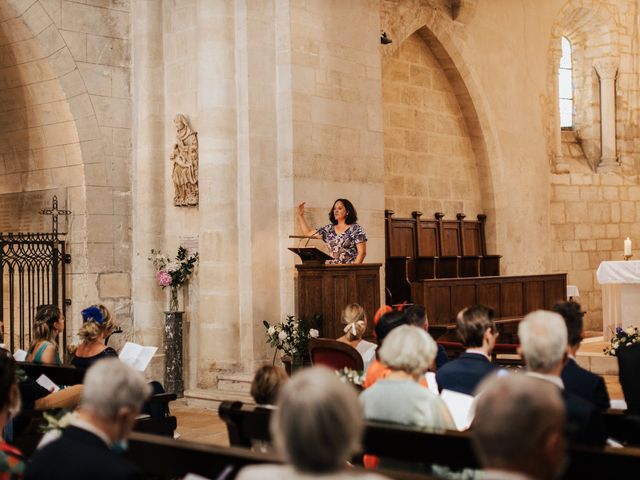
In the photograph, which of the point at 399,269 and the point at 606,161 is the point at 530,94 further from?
the point at 399,269

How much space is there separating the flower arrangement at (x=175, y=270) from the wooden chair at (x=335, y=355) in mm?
3801

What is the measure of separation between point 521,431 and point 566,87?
14.7 metres

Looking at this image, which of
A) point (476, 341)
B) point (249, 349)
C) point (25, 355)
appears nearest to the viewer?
point (476, 341)

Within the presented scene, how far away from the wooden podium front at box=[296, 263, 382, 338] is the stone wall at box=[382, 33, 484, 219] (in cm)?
386

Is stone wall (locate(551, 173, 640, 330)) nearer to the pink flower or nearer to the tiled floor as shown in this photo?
the pink flower

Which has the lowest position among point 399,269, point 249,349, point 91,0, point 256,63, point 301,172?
point 249,349

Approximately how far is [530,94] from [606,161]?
2.05 metres

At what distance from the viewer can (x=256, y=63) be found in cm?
973

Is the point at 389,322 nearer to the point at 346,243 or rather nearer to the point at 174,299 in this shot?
the point at 346,243

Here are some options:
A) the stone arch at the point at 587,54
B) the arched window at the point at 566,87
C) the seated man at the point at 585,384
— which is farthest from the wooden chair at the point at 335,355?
the arched window at the point at 566,87

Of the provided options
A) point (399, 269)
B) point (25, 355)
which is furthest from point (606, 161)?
point (25, 355)

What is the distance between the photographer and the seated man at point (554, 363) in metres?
3.15

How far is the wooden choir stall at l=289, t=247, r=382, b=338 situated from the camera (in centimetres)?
863

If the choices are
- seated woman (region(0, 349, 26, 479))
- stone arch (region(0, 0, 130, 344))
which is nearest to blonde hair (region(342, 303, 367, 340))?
seated woman (region(0, 349, 26, 479))
